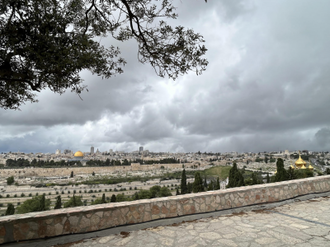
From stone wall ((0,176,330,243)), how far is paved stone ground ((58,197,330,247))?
26 cm

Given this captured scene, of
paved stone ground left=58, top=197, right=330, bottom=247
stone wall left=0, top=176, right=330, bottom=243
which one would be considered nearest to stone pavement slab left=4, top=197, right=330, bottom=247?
paved stone ground left=58, top=197, right=330, bottom=247

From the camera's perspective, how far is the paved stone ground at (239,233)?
3299 mm

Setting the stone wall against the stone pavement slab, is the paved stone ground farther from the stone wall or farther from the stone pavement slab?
the stone wall

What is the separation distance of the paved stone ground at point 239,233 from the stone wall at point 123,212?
0.85ft

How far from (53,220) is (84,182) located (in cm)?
9611

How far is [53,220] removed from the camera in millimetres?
3582

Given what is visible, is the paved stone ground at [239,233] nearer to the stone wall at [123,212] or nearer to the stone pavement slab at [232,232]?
the stone pavement slab at [232,232]

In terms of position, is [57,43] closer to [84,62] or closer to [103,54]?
[84,62]

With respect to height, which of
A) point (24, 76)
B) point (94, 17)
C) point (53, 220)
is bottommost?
point (53, 220)

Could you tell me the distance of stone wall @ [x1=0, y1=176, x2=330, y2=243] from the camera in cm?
339

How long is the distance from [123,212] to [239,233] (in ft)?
7.12

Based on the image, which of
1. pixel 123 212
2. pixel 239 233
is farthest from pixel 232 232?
pixel 123 212

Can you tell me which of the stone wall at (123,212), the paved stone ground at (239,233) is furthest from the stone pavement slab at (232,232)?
the stone wall at (123,212)

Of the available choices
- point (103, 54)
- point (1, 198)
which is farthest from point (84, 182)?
point (103, 54)
